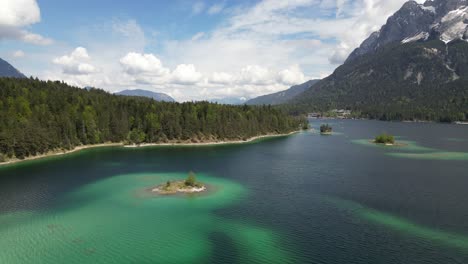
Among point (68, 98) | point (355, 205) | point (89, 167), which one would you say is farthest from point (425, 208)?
point (68, 98)

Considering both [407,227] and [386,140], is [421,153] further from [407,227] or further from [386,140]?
[407,227]

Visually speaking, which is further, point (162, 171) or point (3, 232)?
point (162, 171)

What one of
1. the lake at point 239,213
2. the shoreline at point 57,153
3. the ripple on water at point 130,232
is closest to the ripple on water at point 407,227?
the lake at point 239,213

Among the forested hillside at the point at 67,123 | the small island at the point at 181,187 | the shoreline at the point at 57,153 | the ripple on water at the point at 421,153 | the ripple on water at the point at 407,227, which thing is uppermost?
the forested hillside at the point at 67,123

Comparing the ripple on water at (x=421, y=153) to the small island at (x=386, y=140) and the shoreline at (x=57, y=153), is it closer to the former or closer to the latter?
the small island at (x=386, y=140)

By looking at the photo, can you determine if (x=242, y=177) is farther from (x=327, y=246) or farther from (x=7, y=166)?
(x=7, y=166)

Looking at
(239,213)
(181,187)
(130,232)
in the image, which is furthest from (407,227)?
(181,187)
